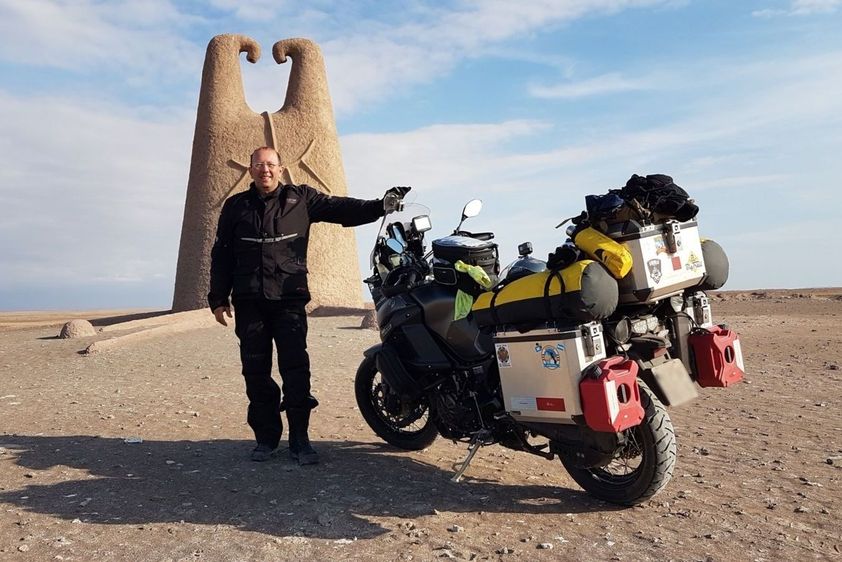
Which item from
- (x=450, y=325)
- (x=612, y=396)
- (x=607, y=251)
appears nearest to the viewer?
(x=612, y=396)

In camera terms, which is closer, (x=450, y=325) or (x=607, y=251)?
(x=607, y=251)

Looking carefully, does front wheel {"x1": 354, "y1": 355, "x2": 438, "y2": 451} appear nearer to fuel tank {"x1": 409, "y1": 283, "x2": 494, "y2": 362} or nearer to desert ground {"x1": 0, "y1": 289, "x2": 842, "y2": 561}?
desert ground {"x1": 0, "y1": 289, "x2": 842, "y2": 561}

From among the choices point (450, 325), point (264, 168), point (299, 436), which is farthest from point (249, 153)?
point (450, 325)

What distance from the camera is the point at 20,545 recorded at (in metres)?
3.36

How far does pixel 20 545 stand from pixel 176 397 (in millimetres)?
4122

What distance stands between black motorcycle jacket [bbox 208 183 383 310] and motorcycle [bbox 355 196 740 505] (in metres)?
0.50

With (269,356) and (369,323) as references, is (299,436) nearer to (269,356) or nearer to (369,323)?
(269,356)

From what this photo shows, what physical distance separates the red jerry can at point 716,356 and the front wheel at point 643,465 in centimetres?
36

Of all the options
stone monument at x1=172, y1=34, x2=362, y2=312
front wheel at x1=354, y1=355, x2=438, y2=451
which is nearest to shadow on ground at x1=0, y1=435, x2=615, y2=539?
front wheel at x1=354, y1=355, x2=438, y2=451

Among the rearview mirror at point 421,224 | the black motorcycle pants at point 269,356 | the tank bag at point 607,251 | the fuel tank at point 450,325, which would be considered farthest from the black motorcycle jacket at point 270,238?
the tank bag at point 607,251

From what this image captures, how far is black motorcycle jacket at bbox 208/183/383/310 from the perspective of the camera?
189 inches

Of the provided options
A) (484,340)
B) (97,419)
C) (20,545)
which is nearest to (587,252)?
(484,340)

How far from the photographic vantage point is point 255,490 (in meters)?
4.16

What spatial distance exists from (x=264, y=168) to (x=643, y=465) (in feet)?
9.99
